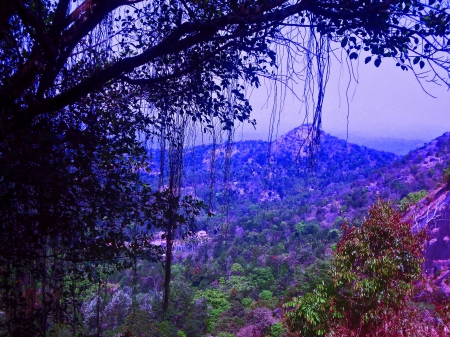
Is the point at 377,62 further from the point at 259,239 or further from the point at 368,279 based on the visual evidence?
the point at 259,239

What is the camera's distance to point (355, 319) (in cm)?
378

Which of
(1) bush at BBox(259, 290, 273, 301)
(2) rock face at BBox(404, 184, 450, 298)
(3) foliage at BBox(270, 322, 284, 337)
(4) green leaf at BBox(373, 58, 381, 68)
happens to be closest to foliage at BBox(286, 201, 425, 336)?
(4) green leaf at BBox(373, 58, 381, 68)

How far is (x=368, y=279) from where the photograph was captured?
11.9ft

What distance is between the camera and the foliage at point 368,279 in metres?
3.39

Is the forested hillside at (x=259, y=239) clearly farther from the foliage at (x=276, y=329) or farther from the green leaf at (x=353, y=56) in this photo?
the green leaf at (x=353, y=56)

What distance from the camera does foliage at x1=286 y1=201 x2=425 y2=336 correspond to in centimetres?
339

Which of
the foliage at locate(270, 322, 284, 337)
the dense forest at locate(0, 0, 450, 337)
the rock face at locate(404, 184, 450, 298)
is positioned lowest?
the foliage at locate(270, 322, 284, 337)

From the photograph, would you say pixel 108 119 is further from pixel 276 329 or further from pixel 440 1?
pixel 276 329

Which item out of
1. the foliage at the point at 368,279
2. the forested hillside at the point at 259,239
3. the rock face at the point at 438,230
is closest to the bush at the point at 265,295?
the forested hillside at the point at 259,239

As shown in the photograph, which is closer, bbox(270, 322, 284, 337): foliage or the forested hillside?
the forested hillside

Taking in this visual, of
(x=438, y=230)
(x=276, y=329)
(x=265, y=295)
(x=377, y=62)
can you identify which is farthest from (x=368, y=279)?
(x=265, y=295)

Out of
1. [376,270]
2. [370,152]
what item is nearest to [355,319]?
[376,270]

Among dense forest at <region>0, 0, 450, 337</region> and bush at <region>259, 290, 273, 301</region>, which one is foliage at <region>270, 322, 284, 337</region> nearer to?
bush at <region>259, 290, 273, 301</region>

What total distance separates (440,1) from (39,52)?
1.66 meters
